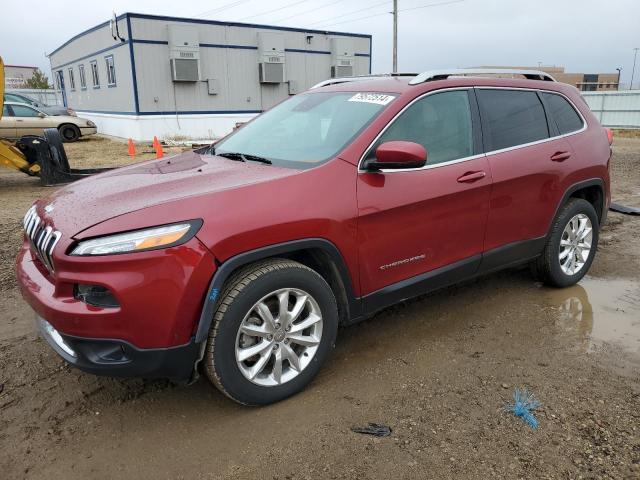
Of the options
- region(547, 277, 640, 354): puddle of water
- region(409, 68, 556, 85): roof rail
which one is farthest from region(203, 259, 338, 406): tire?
region(547, 277, 640, 354): puddle of water

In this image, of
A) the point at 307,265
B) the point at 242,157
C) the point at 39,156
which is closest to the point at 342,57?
the point at 39,156

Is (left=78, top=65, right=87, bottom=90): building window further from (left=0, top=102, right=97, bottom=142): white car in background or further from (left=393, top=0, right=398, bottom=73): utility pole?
(left=393, top=0, right=398, bottom=73): utility pole

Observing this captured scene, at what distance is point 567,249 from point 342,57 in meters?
21.3

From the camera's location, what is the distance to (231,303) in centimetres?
254

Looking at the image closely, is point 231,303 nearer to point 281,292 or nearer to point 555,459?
point 281,292

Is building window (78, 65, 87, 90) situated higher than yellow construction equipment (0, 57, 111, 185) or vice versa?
building window (78, 65, 87, 90)

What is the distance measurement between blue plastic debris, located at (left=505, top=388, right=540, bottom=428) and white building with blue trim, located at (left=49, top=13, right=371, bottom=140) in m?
18.8

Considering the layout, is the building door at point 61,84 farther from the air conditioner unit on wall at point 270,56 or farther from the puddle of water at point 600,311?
the puddle of water at point 600,311

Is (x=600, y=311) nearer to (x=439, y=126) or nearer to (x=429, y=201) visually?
(x=429, y=201)

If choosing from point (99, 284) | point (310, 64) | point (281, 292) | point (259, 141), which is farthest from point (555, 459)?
point (310, 64)

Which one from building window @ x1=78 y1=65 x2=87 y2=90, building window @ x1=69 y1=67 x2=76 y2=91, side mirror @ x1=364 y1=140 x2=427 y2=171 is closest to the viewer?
side mirror @ x1=364 y1=140 x2=427 y2=171

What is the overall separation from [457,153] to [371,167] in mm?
839

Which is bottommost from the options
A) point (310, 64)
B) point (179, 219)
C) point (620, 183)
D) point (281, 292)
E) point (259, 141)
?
point (620, 183)

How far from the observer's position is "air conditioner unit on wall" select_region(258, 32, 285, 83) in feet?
70.1
